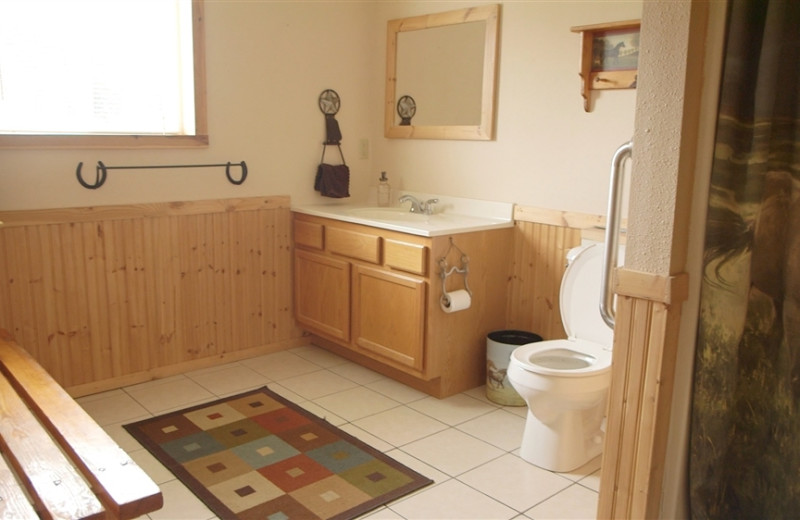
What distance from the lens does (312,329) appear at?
13.0 ft

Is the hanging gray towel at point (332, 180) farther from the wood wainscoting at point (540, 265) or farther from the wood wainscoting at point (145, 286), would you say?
the wood wainscoting at point (540, 265)

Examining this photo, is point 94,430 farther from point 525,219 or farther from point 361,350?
point 525,219

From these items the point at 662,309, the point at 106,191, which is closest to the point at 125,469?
the point at 662,309

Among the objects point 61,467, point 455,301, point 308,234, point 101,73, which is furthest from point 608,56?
point 61,467

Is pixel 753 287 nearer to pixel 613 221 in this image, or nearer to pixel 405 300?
pixel 613 221

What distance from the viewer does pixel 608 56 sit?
2969 mm

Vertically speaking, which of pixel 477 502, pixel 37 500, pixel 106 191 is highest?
pixel 106 191

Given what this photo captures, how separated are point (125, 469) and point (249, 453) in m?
1.14

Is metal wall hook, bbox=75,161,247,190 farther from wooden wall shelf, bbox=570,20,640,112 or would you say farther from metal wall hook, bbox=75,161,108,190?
wooden wall shelf, bbox=570,20,640,112

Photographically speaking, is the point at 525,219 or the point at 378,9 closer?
the point at 525,219

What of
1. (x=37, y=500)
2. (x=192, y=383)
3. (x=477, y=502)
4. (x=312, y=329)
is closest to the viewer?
(x=37, y=500)

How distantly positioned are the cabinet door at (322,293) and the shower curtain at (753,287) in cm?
220

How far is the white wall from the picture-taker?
3.13 m

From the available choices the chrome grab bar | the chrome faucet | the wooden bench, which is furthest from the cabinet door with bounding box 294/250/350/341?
the chrome grab bar
